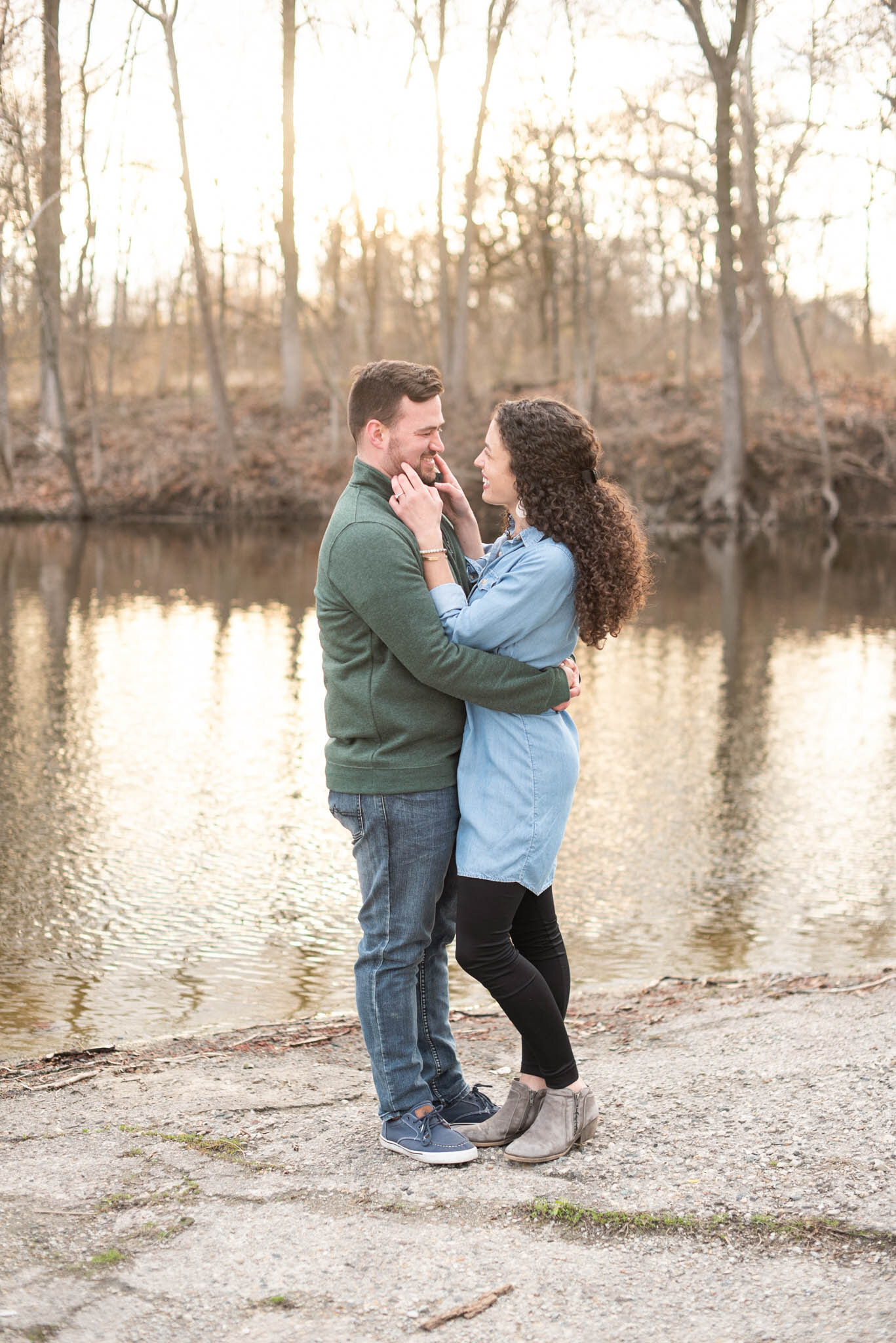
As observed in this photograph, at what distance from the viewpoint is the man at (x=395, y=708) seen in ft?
11.0

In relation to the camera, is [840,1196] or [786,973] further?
[786,973]


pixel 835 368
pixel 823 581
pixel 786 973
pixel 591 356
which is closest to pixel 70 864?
pixel 786 973

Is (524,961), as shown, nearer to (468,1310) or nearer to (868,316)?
(468,1310)

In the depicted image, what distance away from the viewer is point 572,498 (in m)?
3.44

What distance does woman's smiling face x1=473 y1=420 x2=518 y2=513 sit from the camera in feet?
11.4

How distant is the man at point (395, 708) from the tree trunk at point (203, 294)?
28658 mm

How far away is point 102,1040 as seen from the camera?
5113 millimetres

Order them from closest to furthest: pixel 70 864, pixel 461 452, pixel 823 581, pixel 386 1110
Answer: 1. pixel 386 1110
2. pixel 70 864
3. pixel 823 581
4. pixel 461 452

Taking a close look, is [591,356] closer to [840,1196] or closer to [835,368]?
[835,368]

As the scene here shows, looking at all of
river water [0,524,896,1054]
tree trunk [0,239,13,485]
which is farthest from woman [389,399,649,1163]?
tree trunk [0,239,13,485]

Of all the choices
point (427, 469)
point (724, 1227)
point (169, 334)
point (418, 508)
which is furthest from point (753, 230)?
point (724, 1227)

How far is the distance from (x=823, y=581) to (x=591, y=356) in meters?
15.5

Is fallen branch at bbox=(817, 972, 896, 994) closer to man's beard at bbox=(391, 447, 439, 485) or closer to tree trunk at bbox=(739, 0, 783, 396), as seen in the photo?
man's beard at bbox=(391, 447, 439, 485)

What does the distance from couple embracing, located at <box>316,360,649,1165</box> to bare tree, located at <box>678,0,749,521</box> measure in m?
28.5
